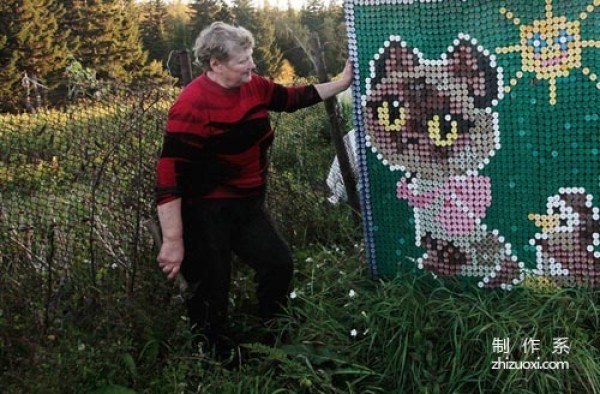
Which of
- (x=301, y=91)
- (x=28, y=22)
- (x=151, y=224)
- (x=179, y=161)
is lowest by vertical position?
(x=151, y=224)

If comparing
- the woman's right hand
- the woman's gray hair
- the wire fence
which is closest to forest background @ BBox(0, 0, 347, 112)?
the wire fence

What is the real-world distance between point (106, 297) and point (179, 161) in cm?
78

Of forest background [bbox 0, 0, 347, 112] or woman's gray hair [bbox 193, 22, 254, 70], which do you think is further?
forest background [bbox 0, 0, 347, 112]

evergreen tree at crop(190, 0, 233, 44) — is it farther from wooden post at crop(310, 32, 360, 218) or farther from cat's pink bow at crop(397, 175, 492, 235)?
cat's pink bow at crop(397, 175, 492, 235)

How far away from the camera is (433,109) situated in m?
3.35

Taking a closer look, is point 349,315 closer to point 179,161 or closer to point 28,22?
point 179,161

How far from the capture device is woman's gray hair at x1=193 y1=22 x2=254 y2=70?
115 inches

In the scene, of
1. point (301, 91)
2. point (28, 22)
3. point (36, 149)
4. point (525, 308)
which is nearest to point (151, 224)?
point (36, 149)

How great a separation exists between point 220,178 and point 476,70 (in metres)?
→ 1.33

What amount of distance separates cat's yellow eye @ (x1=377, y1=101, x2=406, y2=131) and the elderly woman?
0.75 ft

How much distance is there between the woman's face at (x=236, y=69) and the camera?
2936 mm

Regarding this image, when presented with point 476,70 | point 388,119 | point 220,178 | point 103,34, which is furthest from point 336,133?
point 103,34

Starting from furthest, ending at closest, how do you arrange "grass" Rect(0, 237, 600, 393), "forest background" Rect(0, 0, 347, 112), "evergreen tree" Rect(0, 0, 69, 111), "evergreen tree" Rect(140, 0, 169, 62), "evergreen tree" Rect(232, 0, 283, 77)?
"evergreen tree" Rect(140, 0, 169, 62), "evergreen tree" Rect(232, 0, 283, 77), "forest background" Rect(0, 0, 347, 112), "evergreen tree" Rect(0, 0, 69, 111), "grass" Rect(0, 237, 600, 393)

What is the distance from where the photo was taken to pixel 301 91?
344 cm
